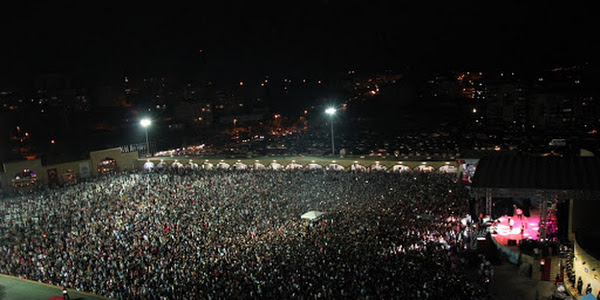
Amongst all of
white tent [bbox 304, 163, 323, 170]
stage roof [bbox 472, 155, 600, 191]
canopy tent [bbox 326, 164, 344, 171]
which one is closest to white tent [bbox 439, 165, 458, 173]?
canopy tent [bbox 326, 164, 344, 171]

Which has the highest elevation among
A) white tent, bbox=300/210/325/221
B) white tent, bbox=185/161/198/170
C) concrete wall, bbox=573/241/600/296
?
white tent, bbox=185/161/198/170

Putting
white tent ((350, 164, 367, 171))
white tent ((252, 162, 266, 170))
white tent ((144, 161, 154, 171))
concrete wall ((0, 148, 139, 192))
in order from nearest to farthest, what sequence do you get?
white tent ((350, 164, 367, 171))
concrete wall ((0, 148, 139, 192))
white tent ((252, 162, 266, 170))
white tent ((144, 161, 154, 171))

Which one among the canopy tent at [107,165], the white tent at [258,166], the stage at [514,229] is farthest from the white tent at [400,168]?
the canopy tent at [107,165]

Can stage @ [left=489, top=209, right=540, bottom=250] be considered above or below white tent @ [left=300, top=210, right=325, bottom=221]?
below

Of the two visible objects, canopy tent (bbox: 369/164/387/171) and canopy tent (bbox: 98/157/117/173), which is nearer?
canopy tent (bbox: 369/164/387/171)

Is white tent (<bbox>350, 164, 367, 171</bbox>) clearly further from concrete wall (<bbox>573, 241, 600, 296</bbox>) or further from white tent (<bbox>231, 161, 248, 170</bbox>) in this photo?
concrete wall (<bbox>573, 241, 600, 296</bbox>)

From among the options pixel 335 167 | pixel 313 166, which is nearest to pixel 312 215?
pixel 335 167

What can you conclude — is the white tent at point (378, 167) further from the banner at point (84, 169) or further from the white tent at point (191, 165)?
the banner at point (84, 169)

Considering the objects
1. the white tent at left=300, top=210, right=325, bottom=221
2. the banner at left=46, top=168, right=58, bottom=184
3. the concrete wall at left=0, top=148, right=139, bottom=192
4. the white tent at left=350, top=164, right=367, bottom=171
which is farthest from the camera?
the banner at left=46, top=168, right=58, bottom=184
